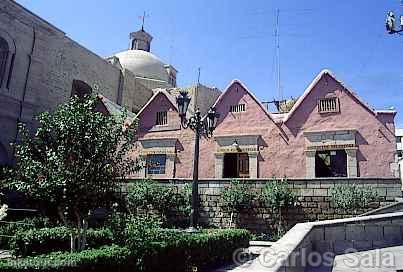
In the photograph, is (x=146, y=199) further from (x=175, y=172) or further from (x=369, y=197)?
(x=369, y=197)

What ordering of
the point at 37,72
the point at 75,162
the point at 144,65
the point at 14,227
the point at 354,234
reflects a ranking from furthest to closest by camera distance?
1. the point at 144,65
2. the point at 37,72
3. the point at 14,227
4. the point at 75,162
5. the point at 354,234

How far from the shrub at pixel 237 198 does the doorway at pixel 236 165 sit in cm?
318

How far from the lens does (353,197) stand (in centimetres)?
1310

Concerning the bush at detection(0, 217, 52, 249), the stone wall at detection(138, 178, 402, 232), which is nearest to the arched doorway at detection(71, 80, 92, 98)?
the bush at detection(0, 217, 52, 249)

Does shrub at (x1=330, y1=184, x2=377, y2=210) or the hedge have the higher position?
shrub at (x1=330, y1=184, x2=377, y2=210)

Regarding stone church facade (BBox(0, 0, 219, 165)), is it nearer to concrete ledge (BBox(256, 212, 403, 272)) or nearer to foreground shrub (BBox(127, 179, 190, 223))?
foreground shrub (BBox(127, 179, 190, 223))

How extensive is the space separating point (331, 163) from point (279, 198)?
14.8 feet

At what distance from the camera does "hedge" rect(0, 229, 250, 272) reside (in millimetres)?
5148

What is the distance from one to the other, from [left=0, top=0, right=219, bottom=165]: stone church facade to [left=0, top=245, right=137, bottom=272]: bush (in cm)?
1254

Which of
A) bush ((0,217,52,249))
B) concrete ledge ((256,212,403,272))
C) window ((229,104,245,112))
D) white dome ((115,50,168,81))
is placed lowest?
bush ((0,217,52,249))

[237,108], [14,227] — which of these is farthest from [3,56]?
[237,108]

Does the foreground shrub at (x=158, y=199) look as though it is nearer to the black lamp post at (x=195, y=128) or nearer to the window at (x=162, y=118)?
the black lamp post at (x=195, y=128)

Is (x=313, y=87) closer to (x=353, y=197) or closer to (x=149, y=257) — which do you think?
(x=353, y=197)

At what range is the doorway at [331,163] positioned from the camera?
651 inches
